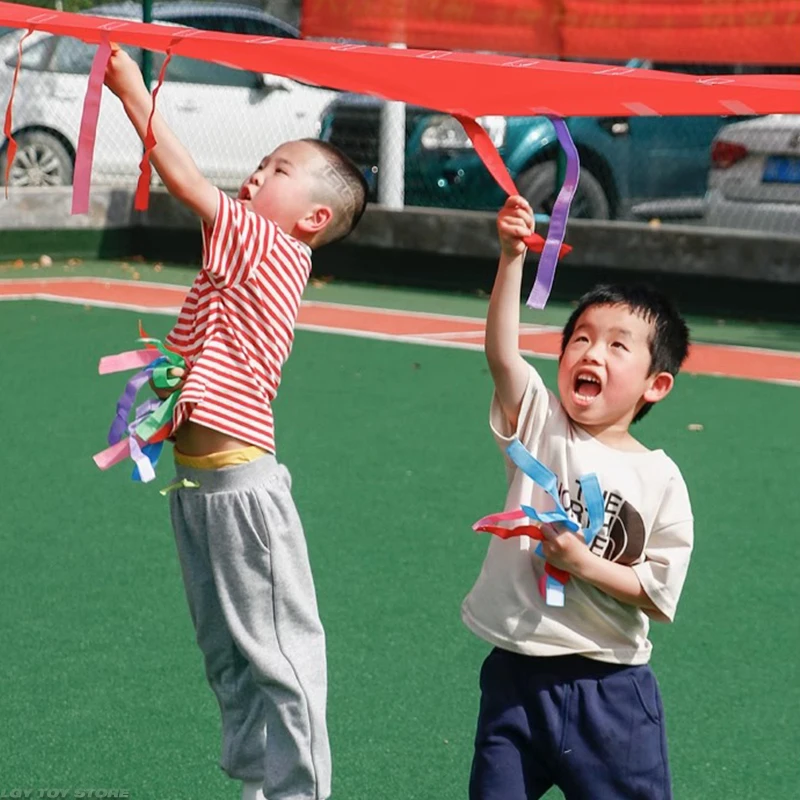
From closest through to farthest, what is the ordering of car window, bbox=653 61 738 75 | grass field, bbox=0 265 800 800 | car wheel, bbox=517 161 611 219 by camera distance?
grass field, bbox=0 265 800 800
car window, bbox=653 61 738 75
car wheel, bbox=517 161 611 219

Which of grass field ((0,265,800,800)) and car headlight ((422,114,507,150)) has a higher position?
car headlight ((422,114,507,150))

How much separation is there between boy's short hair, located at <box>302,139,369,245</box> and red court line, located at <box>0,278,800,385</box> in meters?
5.43

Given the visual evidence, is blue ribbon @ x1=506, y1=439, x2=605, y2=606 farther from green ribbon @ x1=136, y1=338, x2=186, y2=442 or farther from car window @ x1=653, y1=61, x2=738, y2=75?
car window @ x1=653, y1=61, x2=738, y2=75

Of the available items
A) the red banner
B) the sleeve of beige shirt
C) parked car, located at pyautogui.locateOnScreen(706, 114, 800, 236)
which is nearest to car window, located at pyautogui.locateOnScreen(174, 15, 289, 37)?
the red banner

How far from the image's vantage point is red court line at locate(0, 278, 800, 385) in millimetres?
9141

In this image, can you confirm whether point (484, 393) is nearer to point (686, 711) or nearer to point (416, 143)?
point (686, 711)

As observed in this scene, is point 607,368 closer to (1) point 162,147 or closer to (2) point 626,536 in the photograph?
(2) point 626,536

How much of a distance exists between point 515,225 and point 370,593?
7.52ft

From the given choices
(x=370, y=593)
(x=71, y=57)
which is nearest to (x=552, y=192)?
(x=71, y=57)

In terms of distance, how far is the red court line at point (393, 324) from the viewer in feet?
30.0

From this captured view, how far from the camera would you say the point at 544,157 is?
12797 millimetres

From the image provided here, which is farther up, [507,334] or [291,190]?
[291,190]

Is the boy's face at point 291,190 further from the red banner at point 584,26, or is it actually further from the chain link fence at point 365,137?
the chain link fence at point 365,137

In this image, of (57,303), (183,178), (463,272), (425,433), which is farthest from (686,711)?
(463,272)
